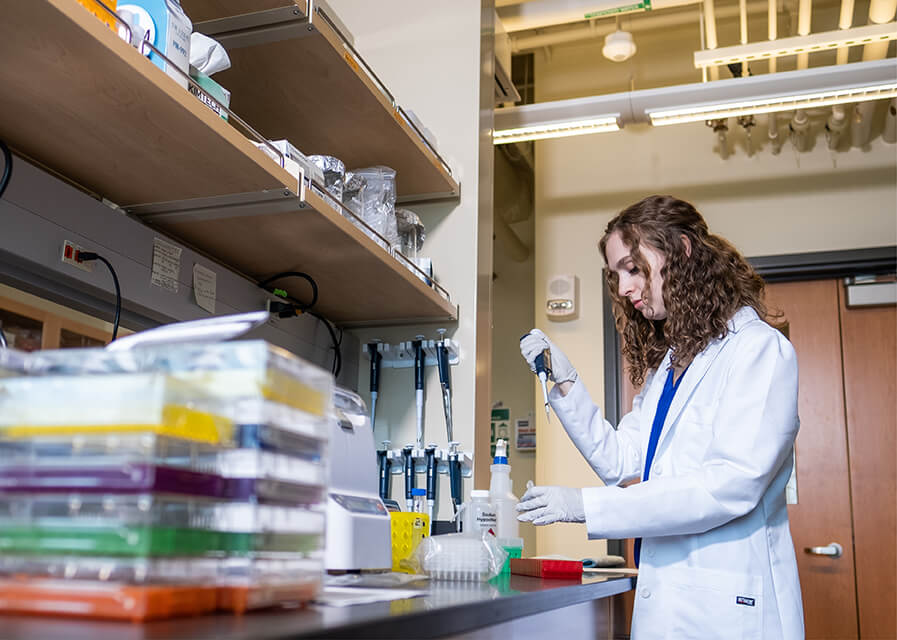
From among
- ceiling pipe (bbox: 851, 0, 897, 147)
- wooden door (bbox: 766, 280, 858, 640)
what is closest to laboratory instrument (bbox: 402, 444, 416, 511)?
wooden door (bbox: 766, 280, 858, 640)

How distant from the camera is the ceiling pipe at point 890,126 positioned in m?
3.30

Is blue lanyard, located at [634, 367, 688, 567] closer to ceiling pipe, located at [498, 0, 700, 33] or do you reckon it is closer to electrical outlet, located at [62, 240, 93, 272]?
electrical outlet, located at [62, 240, 93, 272]

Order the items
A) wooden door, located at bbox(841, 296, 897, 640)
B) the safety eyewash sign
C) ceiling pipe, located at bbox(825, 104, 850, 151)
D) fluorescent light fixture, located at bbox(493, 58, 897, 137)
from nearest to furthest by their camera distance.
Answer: the safety eyewash sign → fluorescent light fixture, located at bbox(493, 58, 897, 137) → wooden door, located at bbox(841, 296, 897, 640) → ceiling pipe, located at bbox(825, 104, 850, 151)

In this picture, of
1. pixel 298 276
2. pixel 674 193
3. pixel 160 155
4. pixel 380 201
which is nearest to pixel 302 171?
pixel 160 155

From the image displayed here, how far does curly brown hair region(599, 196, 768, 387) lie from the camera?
5.57 ft

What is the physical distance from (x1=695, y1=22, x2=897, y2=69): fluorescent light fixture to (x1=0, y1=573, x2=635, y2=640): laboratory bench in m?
2.14

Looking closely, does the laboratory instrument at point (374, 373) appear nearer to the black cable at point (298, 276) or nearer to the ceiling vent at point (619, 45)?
the black cable at point (298, 276)

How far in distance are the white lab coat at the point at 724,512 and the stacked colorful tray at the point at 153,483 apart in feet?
2.71

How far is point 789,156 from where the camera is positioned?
3584mm

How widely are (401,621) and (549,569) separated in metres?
0.79

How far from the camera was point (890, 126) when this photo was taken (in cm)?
340

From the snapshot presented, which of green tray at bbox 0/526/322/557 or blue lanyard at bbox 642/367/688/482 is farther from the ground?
blue lanyard at bbox 642/367/688/482

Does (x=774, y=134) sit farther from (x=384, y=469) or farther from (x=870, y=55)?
(x=384, y=469)

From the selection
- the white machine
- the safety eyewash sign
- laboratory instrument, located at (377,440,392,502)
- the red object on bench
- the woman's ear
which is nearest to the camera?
the white machine
